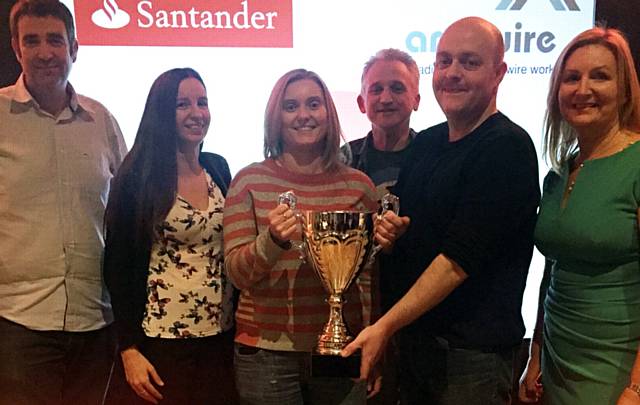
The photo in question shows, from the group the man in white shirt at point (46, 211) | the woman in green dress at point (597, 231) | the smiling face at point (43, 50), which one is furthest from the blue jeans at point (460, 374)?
the smiling face at point (43, 50)

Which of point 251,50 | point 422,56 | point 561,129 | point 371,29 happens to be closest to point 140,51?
point 251,50

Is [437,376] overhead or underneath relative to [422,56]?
underneath

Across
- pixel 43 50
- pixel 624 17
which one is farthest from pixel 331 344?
pixel 624 17

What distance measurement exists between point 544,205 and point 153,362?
4.00 ft

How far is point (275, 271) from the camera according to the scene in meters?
1.56

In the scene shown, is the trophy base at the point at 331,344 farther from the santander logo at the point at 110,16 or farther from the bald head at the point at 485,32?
the santander logo at the point at 110,16

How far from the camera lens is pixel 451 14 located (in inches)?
93.6

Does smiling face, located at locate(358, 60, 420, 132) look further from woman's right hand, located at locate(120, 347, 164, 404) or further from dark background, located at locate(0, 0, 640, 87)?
Answer: woman's right hand, located at locate(120, 347, 164, 404)

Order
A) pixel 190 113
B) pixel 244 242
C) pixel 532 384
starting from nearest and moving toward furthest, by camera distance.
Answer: pixel 244 242, pixel 532 384, pixel 190 113

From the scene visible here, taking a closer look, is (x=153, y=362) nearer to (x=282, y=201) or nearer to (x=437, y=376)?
(x=282, y=201)

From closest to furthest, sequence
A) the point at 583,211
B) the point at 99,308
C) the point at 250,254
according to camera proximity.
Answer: the point at 583,211 < the point at 250,254 < the point at 99,308

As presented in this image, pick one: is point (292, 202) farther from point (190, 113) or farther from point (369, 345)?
point (190, 113)

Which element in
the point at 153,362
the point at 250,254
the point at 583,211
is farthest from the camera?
the point at 153,362

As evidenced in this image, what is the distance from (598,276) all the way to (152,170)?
4.02 feet
